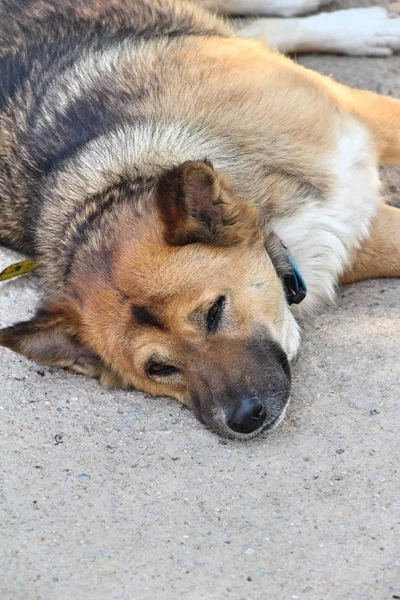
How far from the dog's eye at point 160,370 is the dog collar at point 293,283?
2.31ft

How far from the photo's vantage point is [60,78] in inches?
173

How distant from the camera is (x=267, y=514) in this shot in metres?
3.03

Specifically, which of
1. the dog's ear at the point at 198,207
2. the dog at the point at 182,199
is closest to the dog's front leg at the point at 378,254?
the dog at the point at 182,199

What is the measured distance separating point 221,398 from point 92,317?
737mm

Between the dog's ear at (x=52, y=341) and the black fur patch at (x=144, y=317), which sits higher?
the black fur patch at (x=144, y=317)

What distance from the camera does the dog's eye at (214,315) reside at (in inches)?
136

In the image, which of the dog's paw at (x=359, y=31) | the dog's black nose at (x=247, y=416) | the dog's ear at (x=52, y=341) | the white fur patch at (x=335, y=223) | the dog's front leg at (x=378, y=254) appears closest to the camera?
the dog's black nose at (x=247, y=416)

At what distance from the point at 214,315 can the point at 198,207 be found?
0.45m

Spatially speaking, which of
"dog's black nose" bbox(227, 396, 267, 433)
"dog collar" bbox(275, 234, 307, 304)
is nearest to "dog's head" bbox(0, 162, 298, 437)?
"dog's black nose" bbox(227, 396, 267, 433)

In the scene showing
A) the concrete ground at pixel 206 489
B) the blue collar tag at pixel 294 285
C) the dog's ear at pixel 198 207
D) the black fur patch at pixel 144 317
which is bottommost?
the concrete ground at pixel 206 489

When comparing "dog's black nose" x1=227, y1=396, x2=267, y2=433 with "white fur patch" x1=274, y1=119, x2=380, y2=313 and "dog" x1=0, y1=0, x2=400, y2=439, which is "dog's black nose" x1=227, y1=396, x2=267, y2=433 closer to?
"dog" x1=0, y1=0, x2=400, y2=439

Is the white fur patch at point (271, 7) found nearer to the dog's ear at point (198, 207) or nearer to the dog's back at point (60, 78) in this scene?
the dog's back at point (60, 78)

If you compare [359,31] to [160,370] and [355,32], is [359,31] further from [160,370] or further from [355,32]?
[160,370]

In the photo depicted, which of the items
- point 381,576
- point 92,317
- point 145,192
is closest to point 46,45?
point 145,192
